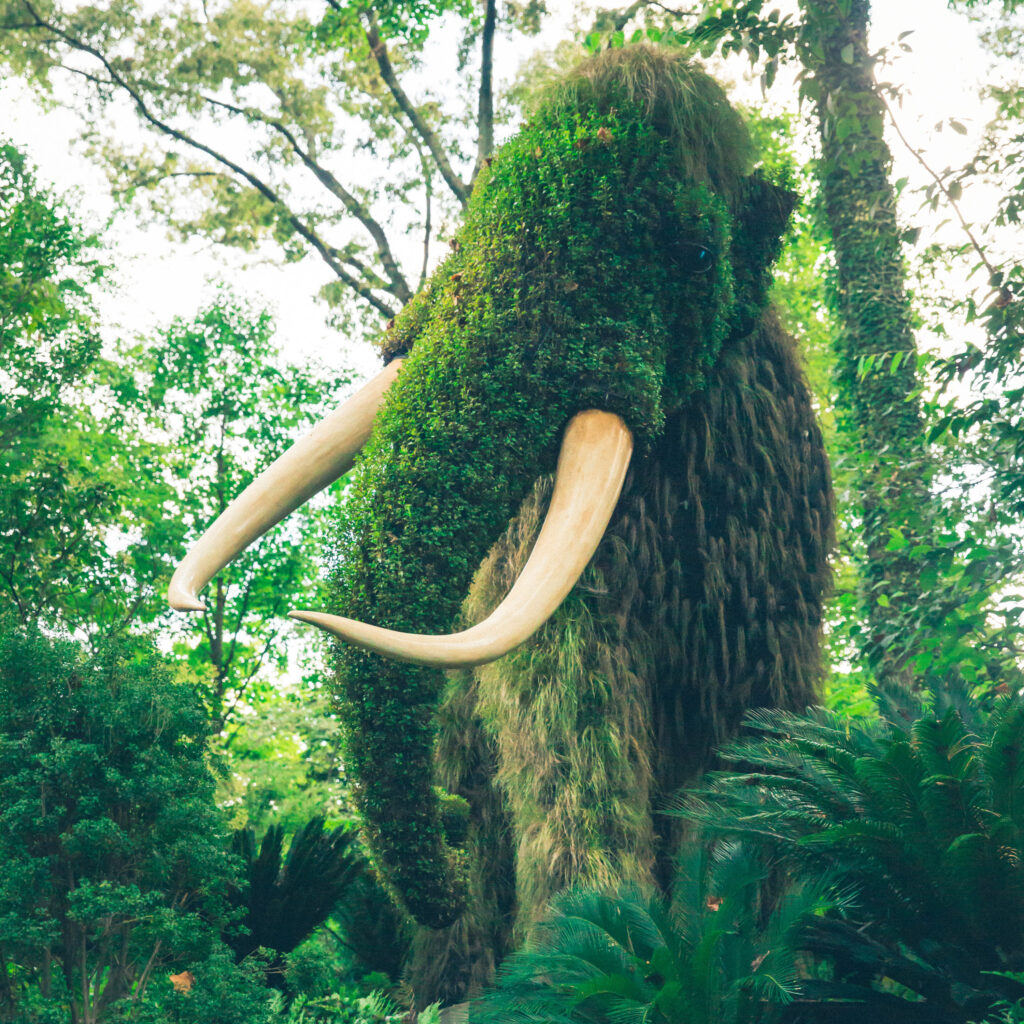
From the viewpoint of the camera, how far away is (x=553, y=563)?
371 cm

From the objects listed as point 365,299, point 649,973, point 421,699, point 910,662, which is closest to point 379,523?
point 421,699

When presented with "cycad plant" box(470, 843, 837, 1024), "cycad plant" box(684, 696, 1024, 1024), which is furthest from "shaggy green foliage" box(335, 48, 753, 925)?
"cycad plant" box(684, 696, 1024, 1024)

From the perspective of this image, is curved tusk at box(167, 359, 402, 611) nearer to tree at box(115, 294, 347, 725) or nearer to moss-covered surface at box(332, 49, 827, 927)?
moss-covered surface at box(332, 49, 827, 927)

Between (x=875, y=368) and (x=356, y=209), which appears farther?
(x=356, y=209)

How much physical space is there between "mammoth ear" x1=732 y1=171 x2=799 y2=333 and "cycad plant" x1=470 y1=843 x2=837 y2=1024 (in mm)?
2114

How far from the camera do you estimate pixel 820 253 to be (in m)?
18.1

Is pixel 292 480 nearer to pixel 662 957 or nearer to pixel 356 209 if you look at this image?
pixel 662 957

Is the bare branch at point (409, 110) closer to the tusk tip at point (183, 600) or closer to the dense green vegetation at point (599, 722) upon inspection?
the dense green vegetation at point (599, 722)

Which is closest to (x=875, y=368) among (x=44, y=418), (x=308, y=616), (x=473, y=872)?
(x=473, y=872)

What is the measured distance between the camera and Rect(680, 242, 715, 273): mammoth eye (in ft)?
13.9

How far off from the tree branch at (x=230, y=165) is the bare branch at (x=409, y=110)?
5.82ft

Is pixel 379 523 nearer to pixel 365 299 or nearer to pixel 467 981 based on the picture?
pixel 467 981

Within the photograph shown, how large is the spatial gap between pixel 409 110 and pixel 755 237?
937 centimetres

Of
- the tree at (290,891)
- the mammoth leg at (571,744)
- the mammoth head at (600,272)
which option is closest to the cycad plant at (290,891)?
the tree at (290,891)
